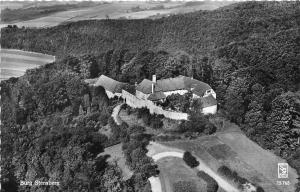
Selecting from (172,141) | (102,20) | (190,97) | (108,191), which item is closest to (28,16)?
(102,20)

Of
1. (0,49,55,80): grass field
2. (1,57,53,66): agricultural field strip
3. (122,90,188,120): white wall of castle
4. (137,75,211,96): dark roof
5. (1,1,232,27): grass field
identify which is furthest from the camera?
(1,1,232,27): grass field

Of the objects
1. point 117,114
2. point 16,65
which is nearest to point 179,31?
point 16,65

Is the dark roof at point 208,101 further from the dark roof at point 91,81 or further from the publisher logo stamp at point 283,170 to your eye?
the dark roof at point 91,81

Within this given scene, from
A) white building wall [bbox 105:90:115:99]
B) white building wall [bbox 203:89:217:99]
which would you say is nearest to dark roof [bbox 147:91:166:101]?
white building wall [bbox 203:89:217:99]

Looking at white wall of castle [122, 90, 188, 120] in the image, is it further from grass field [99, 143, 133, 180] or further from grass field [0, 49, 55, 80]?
grass field [0, 49, 55, 80]

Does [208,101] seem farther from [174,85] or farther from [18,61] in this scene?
[18,61]

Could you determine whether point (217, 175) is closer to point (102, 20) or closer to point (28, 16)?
point (28, 16)

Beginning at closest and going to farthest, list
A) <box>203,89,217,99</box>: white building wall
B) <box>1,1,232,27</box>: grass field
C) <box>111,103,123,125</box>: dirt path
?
<box>111,103,123,125</box>: dirt path < <box>203,89,217,99</box>: white building wall < <box>1,1,232,27</box>: grass field
